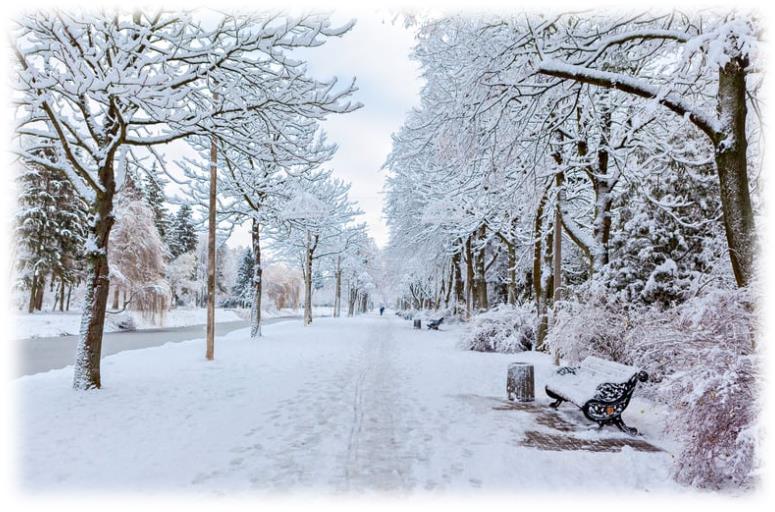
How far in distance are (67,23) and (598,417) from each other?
880cm

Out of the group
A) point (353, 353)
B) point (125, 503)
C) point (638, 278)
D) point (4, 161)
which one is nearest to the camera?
point (125, 503)

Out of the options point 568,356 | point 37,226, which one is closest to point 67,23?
point 568,356

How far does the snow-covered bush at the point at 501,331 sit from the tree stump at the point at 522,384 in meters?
7.51

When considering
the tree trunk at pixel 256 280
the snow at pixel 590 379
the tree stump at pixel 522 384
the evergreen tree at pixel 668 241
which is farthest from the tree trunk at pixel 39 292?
the evergreen tree at pixel 668 241

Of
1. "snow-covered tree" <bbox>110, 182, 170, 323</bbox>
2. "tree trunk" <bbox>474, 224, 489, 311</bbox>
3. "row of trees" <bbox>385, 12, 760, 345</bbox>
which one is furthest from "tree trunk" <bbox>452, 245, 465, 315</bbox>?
"snow-covered tree" <bbox>110, 182, 170, 323</bbox>

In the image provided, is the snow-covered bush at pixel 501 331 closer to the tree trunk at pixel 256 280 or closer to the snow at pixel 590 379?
the snow at pixel 590 379

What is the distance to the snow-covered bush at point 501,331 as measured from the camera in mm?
15867

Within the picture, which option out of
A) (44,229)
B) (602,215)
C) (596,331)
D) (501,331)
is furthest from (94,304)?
(44,229)

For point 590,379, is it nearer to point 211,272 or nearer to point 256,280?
point 211,272

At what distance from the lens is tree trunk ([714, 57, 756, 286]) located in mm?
4875

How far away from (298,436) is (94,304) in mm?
4692

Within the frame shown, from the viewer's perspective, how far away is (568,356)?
9.82 meters

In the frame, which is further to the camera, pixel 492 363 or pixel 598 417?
pixel 492 363

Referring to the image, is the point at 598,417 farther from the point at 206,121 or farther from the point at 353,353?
the point at 353,353
